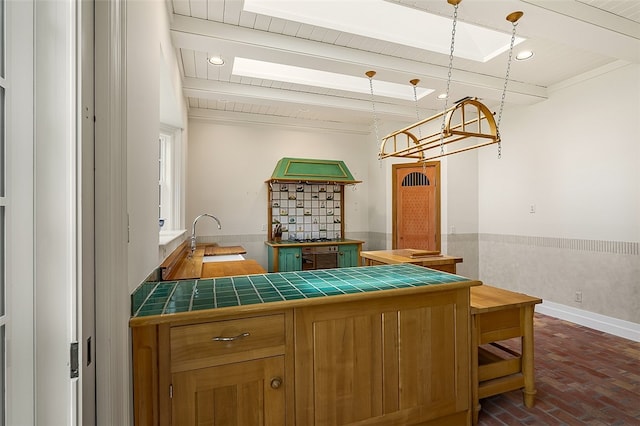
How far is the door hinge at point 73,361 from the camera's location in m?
0.82

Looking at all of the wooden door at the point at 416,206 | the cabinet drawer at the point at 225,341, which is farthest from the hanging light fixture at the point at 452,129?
the cabinet drawer at the point at 225,341

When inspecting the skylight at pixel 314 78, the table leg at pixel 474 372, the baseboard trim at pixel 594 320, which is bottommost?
the baseboard trim at pixel 594 320

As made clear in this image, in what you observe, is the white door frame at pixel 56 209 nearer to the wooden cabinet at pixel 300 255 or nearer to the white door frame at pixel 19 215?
the white door frame at pixel 19 215

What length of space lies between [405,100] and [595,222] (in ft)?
8.78

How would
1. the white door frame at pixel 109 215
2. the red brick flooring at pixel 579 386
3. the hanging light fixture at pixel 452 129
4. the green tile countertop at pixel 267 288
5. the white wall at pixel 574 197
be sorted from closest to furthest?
the white door frame at pixel 109 215, the green tile countertop at pixel 267 288, the red brick flooring at pixel 579 386, the hanging light fixture at pixel 452 129, the white wall at pixel 574 197

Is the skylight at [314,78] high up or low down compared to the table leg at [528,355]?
up

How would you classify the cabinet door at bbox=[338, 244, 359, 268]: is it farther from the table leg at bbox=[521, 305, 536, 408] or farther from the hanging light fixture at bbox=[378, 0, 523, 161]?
the table leg at bbox=[521, 305, 536, 408]

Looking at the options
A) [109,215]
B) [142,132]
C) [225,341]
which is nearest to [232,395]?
[225,341]

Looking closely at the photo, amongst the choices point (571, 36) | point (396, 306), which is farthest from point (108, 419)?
point (571, 36)

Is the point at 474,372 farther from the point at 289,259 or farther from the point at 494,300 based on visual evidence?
the point at 289,259

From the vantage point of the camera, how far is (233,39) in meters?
2.65

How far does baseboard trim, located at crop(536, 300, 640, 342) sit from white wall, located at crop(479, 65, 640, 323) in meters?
0.06

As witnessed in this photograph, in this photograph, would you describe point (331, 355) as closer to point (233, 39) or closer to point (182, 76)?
point (233, 39)

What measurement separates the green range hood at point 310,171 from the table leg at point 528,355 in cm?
341
